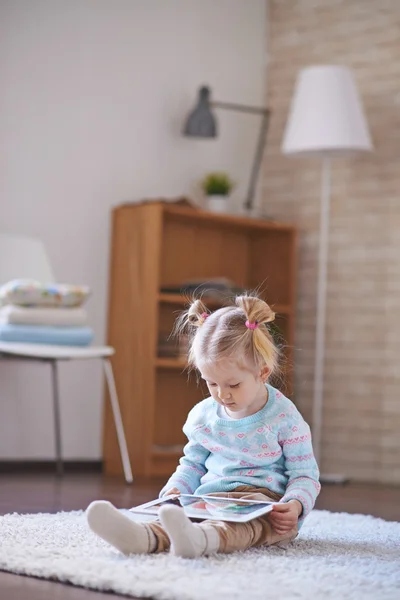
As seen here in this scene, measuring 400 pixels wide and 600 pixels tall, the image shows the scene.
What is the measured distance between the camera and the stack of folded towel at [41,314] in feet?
11.5

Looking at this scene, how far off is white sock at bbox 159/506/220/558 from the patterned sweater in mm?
237

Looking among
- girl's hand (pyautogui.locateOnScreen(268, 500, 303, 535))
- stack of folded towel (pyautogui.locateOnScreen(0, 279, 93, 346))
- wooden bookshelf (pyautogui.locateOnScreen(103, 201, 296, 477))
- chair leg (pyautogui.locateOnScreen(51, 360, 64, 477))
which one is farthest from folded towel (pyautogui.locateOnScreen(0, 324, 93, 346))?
girl's hand (pyautogui.locateOnScreen(268, 500, 303, 535))

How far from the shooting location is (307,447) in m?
2.01

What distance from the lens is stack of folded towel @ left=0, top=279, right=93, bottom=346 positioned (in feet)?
11.5

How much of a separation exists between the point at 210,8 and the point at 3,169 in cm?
133

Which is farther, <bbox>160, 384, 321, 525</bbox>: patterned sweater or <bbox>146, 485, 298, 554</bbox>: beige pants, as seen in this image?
<bbox>160, 384, 321, 525</bbox>: patterned sweater

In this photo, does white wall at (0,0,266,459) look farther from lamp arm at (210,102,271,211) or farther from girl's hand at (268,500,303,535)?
girl's hand at (268,500,303,535)

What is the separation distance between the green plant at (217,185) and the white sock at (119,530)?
108 inches

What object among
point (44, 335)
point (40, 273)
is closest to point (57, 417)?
point (44, 335)

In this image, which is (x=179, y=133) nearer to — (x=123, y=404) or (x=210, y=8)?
(x=210, y=8)

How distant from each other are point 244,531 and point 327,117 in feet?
8.52

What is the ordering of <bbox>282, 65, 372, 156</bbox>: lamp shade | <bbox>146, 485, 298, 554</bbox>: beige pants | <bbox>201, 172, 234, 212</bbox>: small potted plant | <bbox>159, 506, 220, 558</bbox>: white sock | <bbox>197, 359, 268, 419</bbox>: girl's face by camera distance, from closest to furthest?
<bbox>159, 506, 220, 558</bbox>: white sock < <bbox>146, 485, 298, 554</bbox>: beige pants < <bbox>197, 359, 268, 419</bbox>: girl's face < <bbox>282, 65, 372, 156</bbox>: lamp shade < <bbox>201, 172, 234, 212</bbox>: small potted plant

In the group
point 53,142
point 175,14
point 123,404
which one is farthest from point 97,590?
point 175,14

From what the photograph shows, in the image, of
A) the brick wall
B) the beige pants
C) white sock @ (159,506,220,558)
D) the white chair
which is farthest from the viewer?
the brick wall
